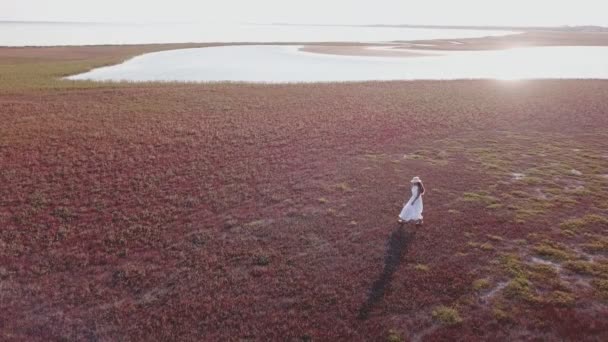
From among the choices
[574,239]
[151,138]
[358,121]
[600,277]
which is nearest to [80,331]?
[600,277]

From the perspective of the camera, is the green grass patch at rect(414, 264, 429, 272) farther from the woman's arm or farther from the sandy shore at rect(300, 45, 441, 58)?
the sandy shore at rect(300, 45, 441, 58)

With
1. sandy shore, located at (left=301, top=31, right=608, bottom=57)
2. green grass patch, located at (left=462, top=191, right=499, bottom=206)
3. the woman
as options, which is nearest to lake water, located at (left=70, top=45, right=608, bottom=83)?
sandy shore, located at (left=301, top=31, right=608, bottom=57)

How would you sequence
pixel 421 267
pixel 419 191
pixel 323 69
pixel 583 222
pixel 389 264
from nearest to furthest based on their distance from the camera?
pixel 421 267
pixel 389 264
pixel 419 191
pixel 583 222
pixel 323 69

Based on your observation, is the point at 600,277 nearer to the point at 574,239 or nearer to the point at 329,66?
the point at 574,239

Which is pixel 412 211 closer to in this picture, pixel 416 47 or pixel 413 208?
pixel 413 208

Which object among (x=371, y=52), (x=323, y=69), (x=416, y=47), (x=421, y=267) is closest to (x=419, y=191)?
(x=421, y=267)
